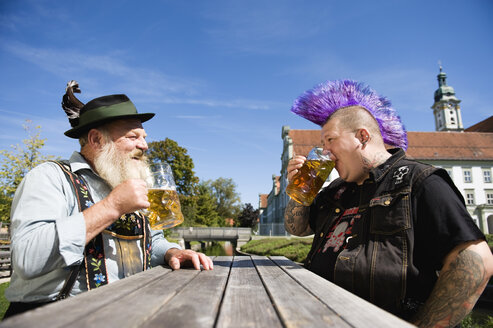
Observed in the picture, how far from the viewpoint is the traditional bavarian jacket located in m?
1.70

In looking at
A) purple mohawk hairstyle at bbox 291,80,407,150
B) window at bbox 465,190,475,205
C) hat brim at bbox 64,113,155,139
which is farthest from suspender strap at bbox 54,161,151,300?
window at bbox 465,190,475,205

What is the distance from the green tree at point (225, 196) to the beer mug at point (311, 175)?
47961mm

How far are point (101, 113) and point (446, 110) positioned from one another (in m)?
73.7

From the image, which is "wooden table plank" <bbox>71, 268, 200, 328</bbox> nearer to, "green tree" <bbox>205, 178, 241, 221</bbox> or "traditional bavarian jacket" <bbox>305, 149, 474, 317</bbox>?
"traditional bavarian jacket" <bbox>305, 149, 474, 317</bbox>

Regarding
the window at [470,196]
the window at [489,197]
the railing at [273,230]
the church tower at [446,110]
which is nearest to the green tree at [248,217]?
the railing at [273,230]

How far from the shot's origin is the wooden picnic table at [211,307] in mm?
839

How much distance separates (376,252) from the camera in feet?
5.94

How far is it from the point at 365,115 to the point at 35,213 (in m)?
2.17

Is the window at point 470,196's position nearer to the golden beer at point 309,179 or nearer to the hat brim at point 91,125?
the golden beer at point 309,179

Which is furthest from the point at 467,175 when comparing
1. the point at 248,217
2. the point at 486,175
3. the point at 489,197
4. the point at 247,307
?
the point at 247,307

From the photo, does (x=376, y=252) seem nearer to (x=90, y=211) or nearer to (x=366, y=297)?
(x=366, y=297)

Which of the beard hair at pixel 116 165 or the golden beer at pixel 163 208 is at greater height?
the beard hair at pixel 116 165

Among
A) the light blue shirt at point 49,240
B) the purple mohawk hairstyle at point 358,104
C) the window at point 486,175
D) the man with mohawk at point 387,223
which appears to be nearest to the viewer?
the light blue shirt at point 49,240

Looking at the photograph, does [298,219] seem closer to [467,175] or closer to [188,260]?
[188,260]
